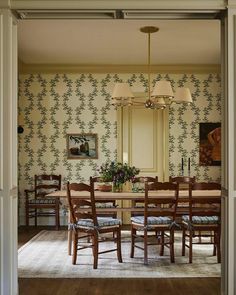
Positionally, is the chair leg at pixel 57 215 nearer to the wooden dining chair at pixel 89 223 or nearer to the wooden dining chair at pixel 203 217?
the wooden dining chair at pixel 89 223

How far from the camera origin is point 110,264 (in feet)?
15.9

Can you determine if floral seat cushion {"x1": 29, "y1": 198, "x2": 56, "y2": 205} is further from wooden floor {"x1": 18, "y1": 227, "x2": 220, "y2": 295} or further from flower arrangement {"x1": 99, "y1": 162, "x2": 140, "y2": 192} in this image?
wooden floor {"x1": 18, "y1": 227, "x2": 220, "y2": 295}

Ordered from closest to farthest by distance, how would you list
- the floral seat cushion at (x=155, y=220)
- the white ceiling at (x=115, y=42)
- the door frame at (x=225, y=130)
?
1. the door frame at (x=225, y=130)
2. the floral seat cushion at (x=155, y=220)
3. the white ceiling at (x=115, y=42)

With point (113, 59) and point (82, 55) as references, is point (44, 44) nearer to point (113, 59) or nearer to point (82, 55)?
point (82, 55)

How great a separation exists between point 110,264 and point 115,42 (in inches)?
131

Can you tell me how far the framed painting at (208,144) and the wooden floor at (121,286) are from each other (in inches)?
150

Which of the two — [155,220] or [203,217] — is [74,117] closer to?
[155,220]

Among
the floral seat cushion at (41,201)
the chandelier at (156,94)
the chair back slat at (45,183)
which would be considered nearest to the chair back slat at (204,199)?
the chandelier at (156,94)

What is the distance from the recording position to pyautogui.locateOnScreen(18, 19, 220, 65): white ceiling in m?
5.57

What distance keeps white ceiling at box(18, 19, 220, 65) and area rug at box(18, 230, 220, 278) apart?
2.97 meters

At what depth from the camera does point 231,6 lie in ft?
11.0

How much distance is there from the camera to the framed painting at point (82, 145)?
788 centimetres

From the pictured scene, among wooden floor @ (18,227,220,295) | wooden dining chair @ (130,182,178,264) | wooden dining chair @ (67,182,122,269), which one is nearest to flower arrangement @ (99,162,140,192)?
wooden dining chair @ (130,182,178,264)

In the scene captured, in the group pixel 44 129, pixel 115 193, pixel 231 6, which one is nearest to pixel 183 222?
pixel 115 193
